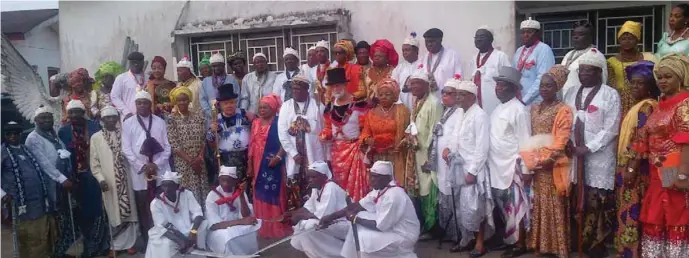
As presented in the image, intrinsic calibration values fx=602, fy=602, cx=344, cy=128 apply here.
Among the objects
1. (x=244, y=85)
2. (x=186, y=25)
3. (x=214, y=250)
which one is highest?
(x=186, y=25)

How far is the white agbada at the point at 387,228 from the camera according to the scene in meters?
5.41

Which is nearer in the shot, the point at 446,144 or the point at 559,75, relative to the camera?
the point at 559,75

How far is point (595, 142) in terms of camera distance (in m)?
5.46

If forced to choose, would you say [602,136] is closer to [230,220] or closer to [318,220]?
[318,220]

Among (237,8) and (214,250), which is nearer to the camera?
(214,250)

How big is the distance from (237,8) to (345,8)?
184cm

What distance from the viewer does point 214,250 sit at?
5961mm

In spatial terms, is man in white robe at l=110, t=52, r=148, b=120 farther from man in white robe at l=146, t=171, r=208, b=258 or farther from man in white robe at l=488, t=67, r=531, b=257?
man in white robe at l=488, t=67, r=531, b=257

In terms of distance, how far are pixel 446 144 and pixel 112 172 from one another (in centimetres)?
360

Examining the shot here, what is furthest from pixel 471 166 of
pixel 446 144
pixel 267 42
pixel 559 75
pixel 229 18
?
pixel 229 18

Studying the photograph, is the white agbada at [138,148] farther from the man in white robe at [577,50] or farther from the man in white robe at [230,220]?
the man in white robe at [577,50]

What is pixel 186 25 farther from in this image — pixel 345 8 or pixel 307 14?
pixel 345 8

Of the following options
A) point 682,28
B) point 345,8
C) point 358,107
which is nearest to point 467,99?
point 358,107

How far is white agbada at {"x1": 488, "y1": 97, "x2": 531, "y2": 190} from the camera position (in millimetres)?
5730
